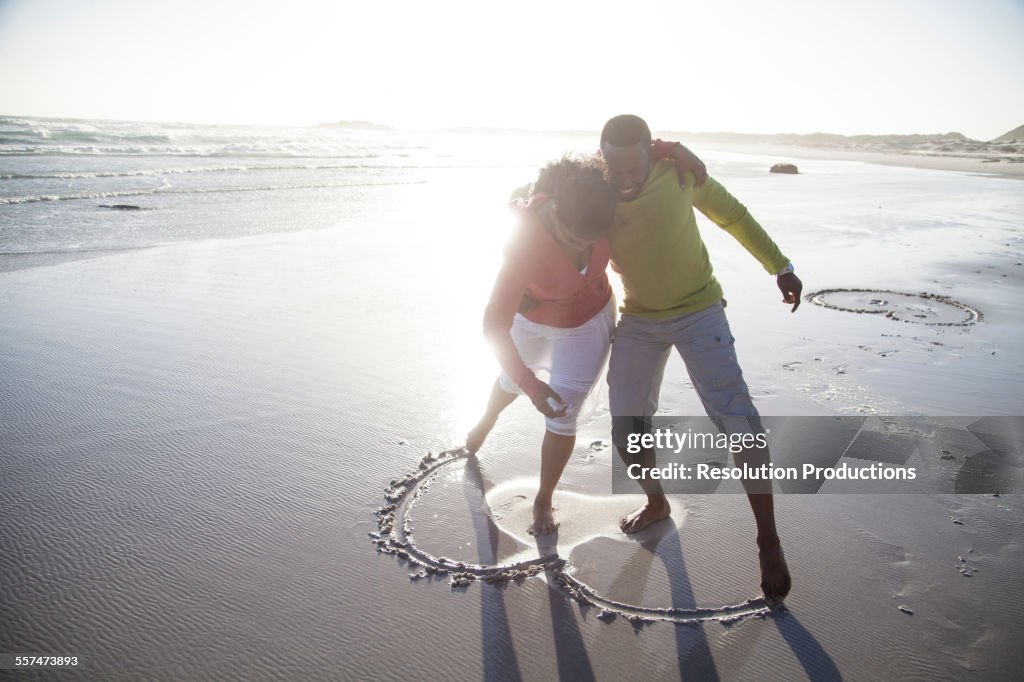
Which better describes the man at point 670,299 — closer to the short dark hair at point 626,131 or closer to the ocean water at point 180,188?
the short dark hair at point 626,131

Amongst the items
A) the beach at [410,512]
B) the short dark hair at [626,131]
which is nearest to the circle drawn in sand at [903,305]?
the beach at [410,512]

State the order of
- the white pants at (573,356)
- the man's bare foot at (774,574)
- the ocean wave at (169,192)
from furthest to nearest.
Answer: the ocean wave at (169,192) → the white pants at (573,356) → the man's bare foot at (774,574)

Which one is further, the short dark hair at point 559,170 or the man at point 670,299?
the man at point 670,299

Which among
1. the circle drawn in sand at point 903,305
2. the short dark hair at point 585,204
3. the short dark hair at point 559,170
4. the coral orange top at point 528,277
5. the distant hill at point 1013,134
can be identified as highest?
the distant hill at point 1013,134

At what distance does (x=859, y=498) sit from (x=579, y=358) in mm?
1765

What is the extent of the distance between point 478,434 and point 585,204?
183cm

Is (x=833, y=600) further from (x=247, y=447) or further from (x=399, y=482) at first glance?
(x=247, y=447)

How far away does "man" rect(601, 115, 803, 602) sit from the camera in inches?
108

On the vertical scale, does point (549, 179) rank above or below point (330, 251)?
above

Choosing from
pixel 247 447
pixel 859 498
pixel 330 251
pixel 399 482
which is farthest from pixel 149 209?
pixel 859 498

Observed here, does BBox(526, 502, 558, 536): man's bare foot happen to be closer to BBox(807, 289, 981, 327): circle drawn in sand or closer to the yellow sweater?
the yellow sweater

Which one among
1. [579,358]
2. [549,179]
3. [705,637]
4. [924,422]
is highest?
[549,179]

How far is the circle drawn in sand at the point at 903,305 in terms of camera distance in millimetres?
6275

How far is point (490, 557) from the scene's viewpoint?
2.98 metres
